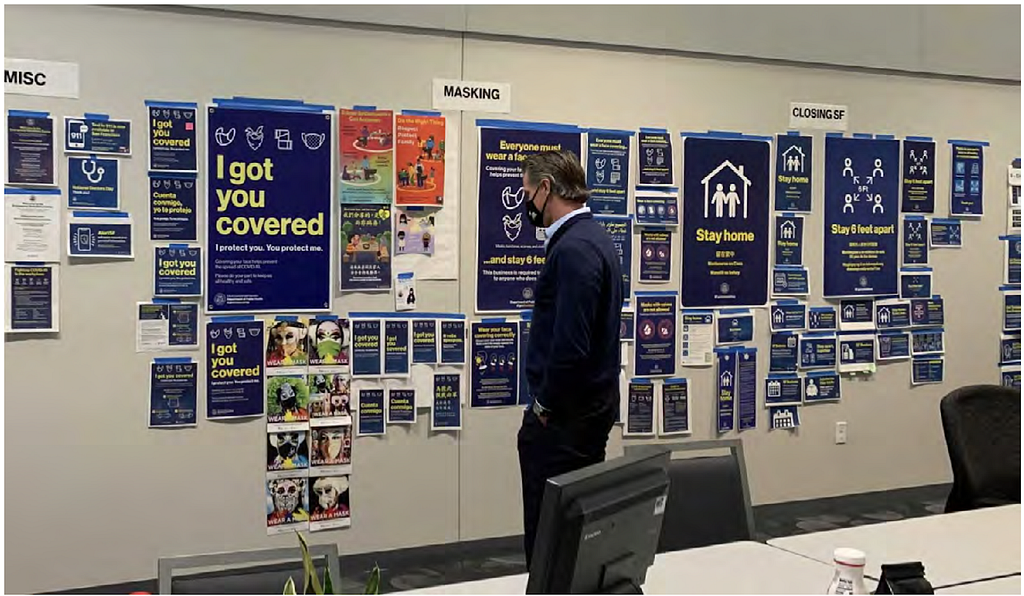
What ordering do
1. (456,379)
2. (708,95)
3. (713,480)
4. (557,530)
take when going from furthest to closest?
(708,95) → (456,379) → (713,480) → (557,530)

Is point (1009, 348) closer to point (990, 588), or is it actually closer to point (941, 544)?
point (941, 544)

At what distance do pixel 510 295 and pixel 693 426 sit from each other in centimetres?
117

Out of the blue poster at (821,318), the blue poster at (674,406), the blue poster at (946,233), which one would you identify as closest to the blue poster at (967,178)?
the blue poster at (946,233)

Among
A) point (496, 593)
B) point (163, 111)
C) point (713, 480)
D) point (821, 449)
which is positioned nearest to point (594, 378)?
point (713, 480)

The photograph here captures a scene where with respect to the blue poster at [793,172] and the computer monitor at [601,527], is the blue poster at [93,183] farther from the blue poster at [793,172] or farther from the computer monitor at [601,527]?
the blue poster at [793,172]

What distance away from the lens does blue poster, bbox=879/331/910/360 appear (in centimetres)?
581

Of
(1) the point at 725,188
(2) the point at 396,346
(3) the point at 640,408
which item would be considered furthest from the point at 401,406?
(1) the point at 725,188

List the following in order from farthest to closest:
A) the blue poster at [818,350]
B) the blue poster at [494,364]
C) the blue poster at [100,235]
→ the blue poster at [818,350] → the blue poster at [494,364] → the blue poster at [100,235]

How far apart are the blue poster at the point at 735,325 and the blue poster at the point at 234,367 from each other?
2181mm

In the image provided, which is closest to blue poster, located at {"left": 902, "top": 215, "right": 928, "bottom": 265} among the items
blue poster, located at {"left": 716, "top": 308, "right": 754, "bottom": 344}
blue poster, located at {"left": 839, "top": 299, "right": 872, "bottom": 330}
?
blue poster, located at {"left": 839, "top": 299, "right": 872, "bottom": 330}

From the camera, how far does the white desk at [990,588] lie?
2488 millimetres

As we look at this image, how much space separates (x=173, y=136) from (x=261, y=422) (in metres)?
1.16

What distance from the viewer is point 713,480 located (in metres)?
3.17

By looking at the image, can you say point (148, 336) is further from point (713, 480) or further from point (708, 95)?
point (708, 95)
